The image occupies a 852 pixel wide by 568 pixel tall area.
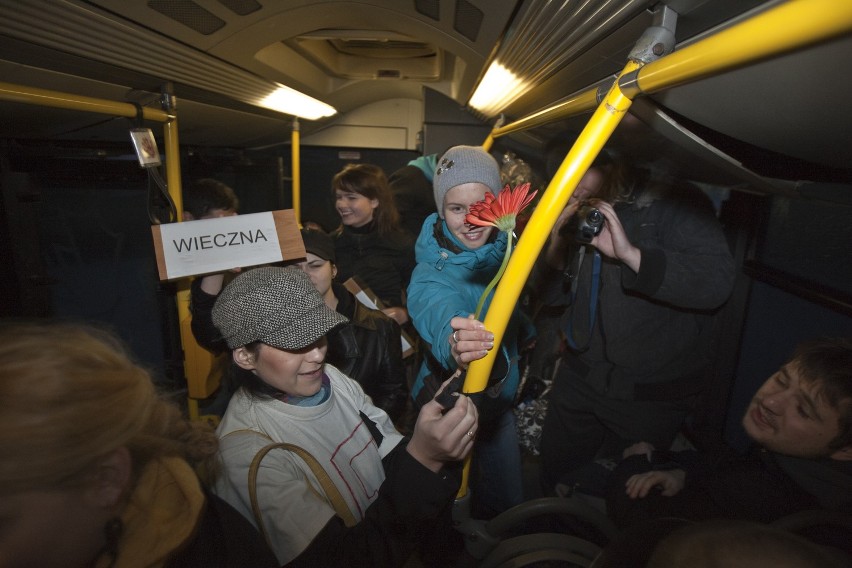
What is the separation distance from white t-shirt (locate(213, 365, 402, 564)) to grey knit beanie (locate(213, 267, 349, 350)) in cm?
19

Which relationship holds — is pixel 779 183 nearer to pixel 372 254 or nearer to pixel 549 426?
pixel 549 426

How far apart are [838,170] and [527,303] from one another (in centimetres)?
150

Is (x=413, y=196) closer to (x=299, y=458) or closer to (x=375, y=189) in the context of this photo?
(x=375, y=189)

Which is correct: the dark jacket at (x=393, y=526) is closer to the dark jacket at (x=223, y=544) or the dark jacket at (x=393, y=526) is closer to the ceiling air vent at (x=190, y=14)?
the dark jacket at (x=223, y=544)

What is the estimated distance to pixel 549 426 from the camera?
229cm

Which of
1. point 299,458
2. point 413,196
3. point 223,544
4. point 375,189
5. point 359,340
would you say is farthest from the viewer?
point 413,196

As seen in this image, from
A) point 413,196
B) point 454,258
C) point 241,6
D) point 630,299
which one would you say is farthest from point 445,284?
point 413,196

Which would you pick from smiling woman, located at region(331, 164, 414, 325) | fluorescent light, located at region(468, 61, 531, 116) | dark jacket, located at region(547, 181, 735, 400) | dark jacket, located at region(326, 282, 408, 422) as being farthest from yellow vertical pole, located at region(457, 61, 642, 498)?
smiling woman, located at region(331, 164, 414, 325)

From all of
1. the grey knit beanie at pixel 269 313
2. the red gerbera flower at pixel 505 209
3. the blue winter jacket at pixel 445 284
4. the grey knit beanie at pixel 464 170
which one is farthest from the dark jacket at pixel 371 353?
the red gerbera flower at pixel 505 209

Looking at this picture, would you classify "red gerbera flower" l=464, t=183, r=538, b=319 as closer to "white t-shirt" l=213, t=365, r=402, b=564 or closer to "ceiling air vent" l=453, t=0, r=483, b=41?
"white t-shirt" l=213, t=365, r=402, b=564

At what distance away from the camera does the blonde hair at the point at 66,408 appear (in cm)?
66

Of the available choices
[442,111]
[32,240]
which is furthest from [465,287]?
[442,111]

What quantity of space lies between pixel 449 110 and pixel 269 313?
3.44 m

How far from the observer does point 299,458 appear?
1120 mm
